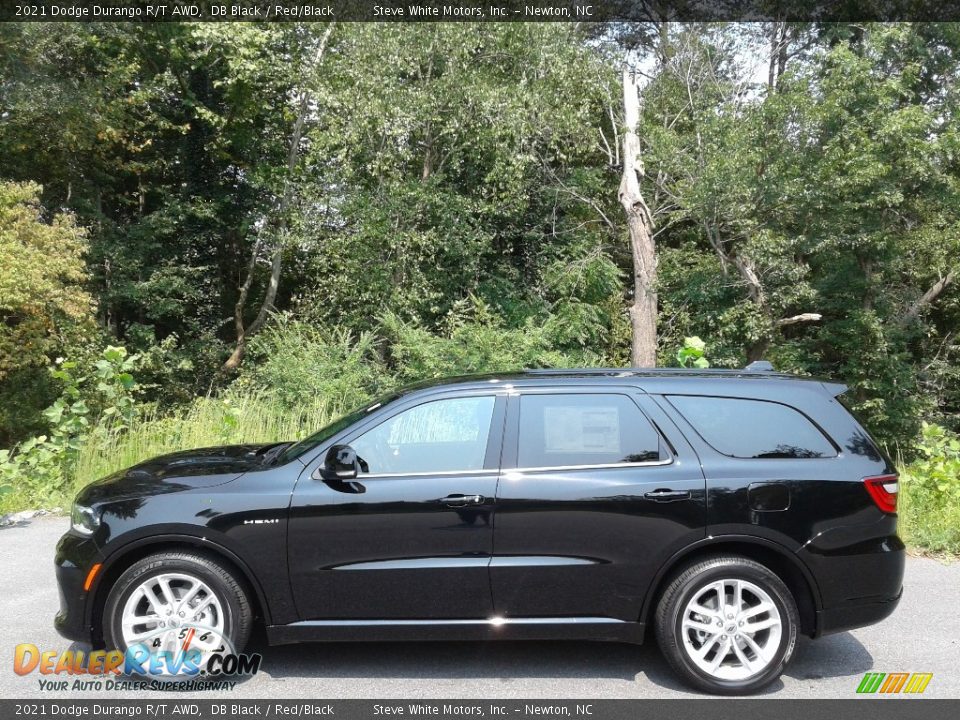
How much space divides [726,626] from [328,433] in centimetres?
247

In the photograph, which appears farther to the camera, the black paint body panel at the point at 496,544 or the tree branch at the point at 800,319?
the tree branch at the point at 800,319

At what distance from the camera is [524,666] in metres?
4.59

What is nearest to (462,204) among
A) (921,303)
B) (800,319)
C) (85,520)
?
(800,319)

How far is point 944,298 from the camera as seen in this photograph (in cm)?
1808

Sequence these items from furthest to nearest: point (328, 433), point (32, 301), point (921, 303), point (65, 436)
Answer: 1. point (921, 303)
2. point (32, 301)
3. point (65, 436)
4. point (328, 433)

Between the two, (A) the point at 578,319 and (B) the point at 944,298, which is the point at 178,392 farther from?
(B) the point at 944,298

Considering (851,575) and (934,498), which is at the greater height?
(851,575)

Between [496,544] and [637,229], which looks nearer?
[496,544]

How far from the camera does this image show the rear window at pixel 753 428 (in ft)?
14.7

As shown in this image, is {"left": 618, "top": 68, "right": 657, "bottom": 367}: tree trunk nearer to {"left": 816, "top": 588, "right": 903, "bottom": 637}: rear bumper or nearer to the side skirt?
{"left": 816, "top": 588, "right": 903, "bottom": 637}: rear bumper

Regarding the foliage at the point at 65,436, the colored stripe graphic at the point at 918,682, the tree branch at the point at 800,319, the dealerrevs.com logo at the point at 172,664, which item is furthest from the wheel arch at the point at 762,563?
the tree branch at the point at 800,319

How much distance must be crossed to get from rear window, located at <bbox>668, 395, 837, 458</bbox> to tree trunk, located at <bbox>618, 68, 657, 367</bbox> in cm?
1468

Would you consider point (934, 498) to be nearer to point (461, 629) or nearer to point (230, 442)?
point (461, 629)
